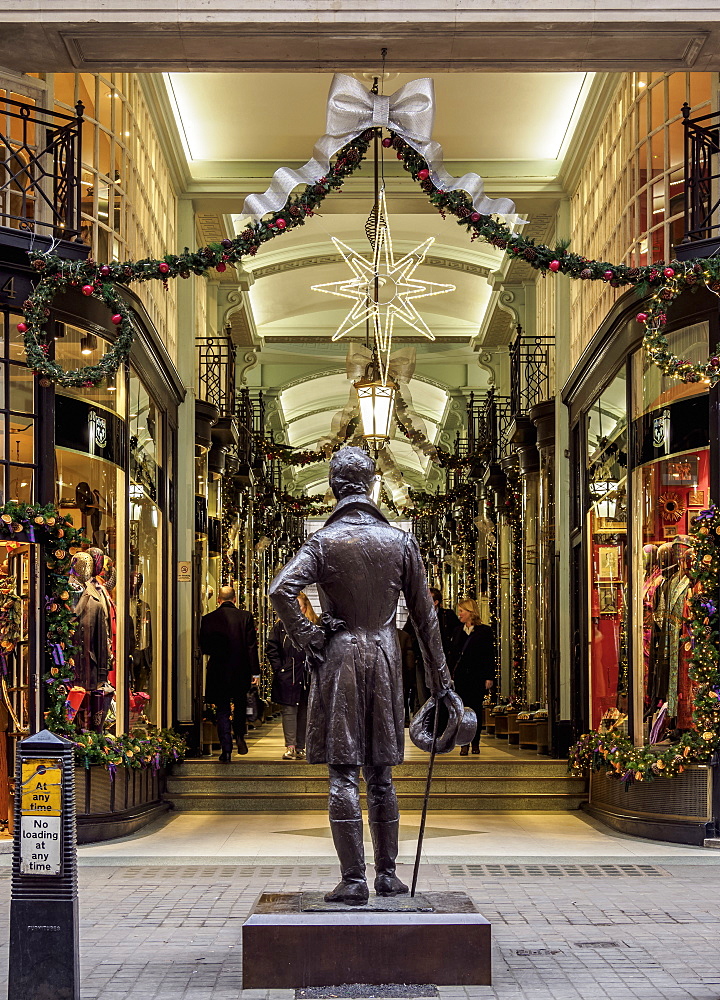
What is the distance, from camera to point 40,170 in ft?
32.7

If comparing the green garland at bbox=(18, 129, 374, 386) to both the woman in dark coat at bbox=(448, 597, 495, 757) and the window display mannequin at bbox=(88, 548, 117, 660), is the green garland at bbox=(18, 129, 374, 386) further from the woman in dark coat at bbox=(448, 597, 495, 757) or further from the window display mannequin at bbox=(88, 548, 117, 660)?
the woman in dark coat at bbox=(448, 597, 495, 757)

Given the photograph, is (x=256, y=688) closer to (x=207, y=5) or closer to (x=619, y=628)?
(x=619, y=628)

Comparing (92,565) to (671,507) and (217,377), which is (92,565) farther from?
(217,377)

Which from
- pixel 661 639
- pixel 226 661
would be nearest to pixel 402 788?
pixel 226 661

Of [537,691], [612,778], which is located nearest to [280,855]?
[612,778]

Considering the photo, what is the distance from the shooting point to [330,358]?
24484 mm

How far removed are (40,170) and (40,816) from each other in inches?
226

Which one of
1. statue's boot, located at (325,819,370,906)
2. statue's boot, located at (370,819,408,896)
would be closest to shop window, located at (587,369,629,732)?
statue's boot, located at (370,819,408,896)

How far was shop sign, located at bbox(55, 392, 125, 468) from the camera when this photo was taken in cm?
1033

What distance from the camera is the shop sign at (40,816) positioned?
550cm

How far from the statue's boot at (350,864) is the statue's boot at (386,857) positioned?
0.16 meters

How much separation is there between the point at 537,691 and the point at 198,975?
1166 centimetres

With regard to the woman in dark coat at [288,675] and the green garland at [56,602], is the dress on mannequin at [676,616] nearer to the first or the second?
the woman in dark coat at [288,675]

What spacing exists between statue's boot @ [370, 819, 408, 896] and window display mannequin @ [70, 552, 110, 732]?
448cm
